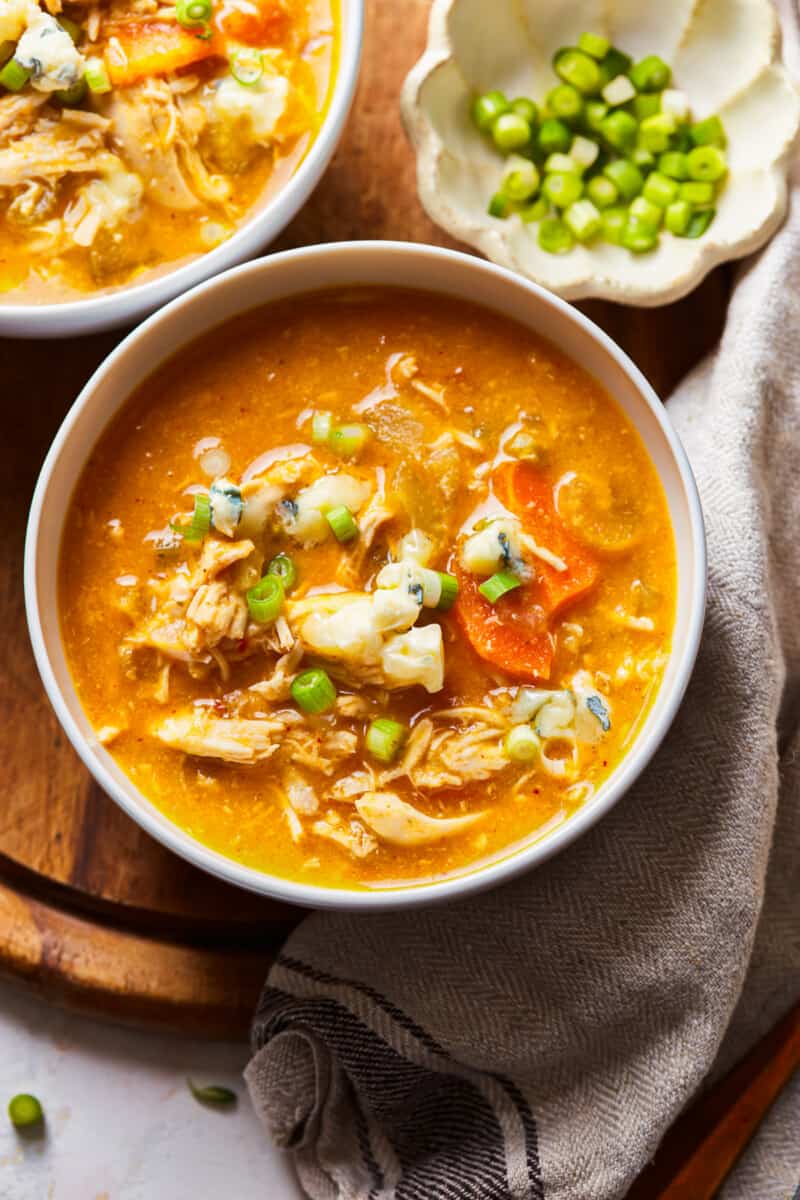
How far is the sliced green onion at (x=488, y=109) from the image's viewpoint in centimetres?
369

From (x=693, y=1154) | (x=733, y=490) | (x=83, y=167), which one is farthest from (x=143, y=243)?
(x=693, y=1154)

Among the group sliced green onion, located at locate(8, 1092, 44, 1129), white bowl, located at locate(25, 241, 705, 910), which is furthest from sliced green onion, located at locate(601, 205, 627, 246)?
sliced green onion, located at locate(8, 1092, 44, 1129)

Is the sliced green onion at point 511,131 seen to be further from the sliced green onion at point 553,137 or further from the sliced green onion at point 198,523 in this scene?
the sliced green onion at point 198,523

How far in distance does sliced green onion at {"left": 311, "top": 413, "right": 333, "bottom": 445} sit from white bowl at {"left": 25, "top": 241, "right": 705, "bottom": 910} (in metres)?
0.33

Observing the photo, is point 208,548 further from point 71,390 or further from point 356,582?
point 71,390

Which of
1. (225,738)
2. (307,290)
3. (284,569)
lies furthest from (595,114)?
(225,738)

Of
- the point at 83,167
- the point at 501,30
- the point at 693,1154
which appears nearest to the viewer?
the point at 83,167

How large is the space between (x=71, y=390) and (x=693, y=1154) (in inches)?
99.5

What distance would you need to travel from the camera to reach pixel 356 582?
2.98 m

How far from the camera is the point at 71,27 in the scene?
10.7 ft

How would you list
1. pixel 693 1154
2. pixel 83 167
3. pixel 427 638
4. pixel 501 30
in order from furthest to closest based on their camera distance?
pixel 501 30, pixel 693 1154, pixel 83 167, pixel 427 638

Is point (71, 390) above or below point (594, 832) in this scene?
above

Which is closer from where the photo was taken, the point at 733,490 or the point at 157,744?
the point at 157,744

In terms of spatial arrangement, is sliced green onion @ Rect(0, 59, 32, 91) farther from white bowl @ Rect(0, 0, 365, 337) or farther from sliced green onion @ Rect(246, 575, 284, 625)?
sliced green onion @ Rect(246, 575, 284, 625)
